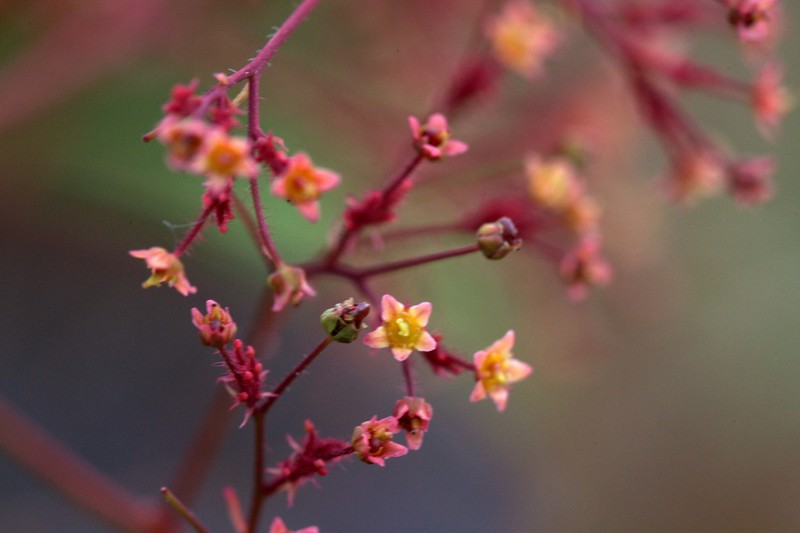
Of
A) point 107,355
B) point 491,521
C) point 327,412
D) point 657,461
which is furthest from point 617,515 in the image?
point 107,355

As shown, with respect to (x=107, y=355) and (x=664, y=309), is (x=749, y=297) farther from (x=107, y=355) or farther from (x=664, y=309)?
(x=107, y=355)

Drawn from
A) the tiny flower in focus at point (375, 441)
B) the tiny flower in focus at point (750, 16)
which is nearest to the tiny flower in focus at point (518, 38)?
the tiny flower in focus at point (750, 16)

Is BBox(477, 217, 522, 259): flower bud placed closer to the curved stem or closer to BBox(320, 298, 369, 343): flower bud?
BBox(320, 298, 369, 343): flower bud

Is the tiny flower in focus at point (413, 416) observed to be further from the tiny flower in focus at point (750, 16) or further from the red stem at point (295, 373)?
the tiny flower in focus at point (750, 16)

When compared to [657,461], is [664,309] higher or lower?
higher

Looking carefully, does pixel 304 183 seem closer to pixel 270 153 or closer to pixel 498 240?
pixel 270 153

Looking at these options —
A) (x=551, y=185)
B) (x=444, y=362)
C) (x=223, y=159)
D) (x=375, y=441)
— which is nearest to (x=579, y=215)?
(x=551, y=185)
